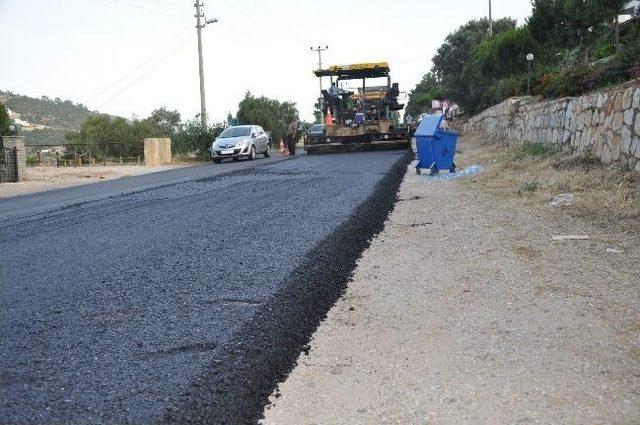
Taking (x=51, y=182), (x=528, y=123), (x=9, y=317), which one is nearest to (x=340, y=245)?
(x=9, y=317)

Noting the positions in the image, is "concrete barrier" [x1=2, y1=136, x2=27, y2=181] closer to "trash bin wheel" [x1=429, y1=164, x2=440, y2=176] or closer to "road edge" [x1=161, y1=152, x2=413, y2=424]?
"trash bin wheel" [x1=429, y1=164, x2=440, y2=176]

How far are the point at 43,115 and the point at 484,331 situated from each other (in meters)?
104

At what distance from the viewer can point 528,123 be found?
58.1 ft

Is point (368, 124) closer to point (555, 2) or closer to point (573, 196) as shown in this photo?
point (555, 2)

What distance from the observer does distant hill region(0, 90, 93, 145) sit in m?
88.1

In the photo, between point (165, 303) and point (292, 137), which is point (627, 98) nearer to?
point (165, 303)

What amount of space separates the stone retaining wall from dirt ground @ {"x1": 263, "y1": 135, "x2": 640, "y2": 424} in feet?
7.71

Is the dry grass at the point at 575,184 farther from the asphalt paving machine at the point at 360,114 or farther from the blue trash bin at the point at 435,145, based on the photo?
the asphalt paving machine at the point at 360,114

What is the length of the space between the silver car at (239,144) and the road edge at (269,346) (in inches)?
729

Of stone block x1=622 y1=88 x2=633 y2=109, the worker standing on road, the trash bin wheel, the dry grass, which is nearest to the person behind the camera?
the dry grass

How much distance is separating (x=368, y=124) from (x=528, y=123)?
7.18m

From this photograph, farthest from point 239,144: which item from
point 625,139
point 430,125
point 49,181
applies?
point 625,139

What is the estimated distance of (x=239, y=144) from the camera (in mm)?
24406

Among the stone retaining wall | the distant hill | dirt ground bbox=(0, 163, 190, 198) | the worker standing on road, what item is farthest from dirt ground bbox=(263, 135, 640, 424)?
the distant hill
